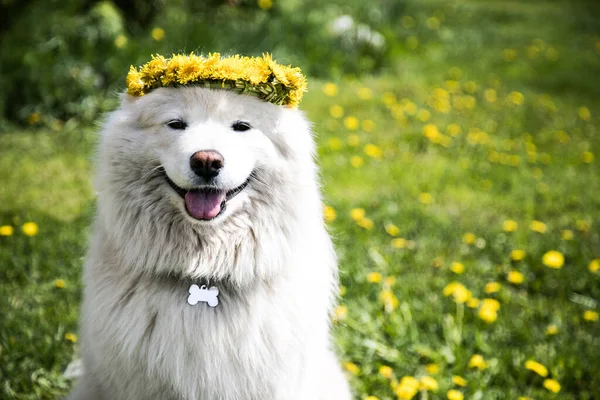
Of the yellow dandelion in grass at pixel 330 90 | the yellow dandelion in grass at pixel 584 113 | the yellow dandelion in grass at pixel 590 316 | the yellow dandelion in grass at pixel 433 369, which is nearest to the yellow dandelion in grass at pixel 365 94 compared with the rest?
the yellow dandelion in grass at pixel 330 90

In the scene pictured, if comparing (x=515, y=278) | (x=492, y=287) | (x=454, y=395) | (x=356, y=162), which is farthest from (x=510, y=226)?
(x=454, y=395)

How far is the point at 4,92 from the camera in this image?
5.08m

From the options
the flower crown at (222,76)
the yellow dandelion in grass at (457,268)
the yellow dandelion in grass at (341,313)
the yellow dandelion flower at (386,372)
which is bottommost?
the yellow dandelion flower at (386,372)

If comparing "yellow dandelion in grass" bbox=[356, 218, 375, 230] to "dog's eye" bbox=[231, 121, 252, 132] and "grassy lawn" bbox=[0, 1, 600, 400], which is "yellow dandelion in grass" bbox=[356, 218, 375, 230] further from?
"dog's eye" bbox=[231, 121, 252, 132]

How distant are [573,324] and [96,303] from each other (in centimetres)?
263

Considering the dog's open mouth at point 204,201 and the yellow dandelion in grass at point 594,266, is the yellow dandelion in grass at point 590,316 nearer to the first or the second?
the yellow dandelion in grass at point 594,266

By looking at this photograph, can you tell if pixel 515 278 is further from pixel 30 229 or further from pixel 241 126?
pixel 30 229

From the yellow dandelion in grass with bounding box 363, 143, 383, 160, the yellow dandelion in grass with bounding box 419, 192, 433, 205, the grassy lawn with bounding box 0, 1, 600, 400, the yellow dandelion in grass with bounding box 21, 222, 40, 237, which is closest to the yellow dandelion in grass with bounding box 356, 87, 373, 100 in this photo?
the grassy lawn with bounding box 0, 1, 600, 400

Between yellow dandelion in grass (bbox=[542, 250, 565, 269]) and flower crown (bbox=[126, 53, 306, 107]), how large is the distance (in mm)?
2340

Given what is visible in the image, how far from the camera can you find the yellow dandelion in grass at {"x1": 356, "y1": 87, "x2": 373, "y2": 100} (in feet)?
20.5

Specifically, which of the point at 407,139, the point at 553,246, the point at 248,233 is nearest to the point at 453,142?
the point at 407,139

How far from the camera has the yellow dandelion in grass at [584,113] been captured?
645 cm

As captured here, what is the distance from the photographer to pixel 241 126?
2.03m

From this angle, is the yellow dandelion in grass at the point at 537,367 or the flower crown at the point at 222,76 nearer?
the flower crown at the point at 222,76
